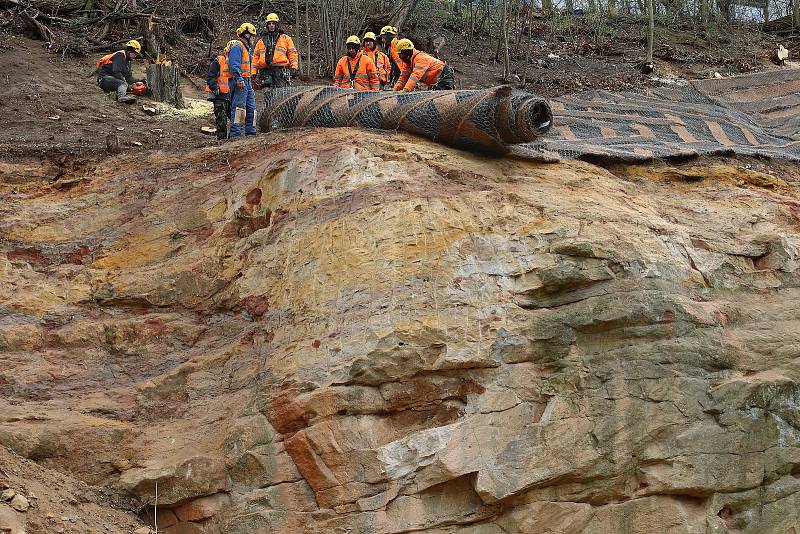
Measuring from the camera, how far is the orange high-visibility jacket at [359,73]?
1205cm

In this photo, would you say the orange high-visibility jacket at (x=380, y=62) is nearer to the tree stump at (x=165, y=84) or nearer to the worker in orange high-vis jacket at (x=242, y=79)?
the worker in orange high-vis jacket at (x=242, y=79)

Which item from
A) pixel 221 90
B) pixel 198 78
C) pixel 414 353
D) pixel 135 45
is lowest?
pixel 414 353

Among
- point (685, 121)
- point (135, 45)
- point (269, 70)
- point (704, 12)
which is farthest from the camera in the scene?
point (704, 12)

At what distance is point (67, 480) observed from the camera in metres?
5.89

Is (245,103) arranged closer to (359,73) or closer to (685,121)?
(359,73)

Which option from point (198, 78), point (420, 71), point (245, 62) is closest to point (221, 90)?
point (245, 62)

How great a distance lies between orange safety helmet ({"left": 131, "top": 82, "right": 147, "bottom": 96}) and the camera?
481 inches

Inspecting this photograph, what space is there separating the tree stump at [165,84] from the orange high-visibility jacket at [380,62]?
8.61ft

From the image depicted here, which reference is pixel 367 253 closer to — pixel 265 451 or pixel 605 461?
pixel 265 451

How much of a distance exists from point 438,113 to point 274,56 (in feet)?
19.1

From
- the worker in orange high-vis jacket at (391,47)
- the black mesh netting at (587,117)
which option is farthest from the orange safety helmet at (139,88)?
the black mesh netting at (587,117)

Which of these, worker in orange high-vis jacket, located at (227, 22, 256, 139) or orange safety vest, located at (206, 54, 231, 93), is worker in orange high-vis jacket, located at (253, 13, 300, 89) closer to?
worker in orange high-vis jacket, located at (227, 22, 256, 139)

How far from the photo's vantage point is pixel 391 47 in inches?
499

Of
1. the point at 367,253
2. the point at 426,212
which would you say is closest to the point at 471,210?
the point at 426,212
